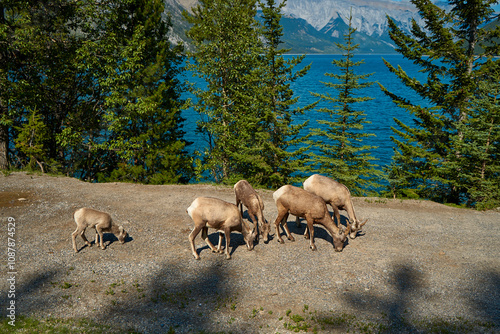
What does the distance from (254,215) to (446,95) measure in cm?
1941

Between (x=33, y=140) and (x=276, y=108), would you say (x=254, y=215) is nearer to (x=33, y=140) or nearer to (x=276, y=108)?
(x=276, y=108)

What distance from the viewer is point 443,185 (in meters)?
24.0

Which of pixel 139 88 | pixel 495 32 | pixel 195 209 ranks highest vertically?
Result: pixel 495 32

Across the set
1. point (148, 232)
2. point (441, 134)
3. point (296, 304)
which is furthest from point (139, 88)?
point (441, 134)

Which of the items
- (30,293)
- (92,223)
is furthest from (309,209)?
(30,293)

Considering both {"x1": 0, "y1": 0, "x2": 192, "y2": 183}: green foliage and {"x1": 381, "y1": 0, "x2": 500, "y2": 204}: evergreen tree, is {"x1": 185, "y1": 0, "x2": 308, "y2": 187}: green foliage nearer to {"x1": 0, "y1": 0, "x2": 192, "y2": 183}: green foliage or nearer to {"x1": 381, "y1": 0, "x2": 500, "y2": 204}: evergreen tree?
{"x1": 0, "y1": 0, "x2": 192, "y2": 183}: green foliage

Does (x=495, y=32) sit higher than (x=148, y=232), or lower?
higher

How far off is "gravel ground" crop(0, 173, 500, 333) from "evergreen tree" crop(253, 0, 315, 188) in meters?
9.37

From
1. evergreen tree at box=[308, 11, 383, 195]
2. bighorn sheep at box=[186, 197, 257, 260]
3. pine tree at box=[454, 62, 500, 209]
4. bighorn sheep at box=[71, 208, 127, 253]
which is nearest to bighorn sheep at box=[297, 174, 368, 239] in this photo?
bighorn sheep at box=[186, 197, 257, 260]

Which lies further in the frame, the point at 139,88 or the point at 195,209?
the point at 139,88

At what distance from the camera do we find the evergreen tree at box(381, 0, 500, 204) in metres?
22.8

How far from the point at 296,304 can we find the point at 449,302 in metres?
4.98

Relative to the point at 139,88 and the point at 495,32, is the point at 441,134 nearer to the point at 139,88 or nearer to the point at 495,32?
the point at 495,32

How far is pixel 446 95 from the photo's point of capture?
23.9 metres
